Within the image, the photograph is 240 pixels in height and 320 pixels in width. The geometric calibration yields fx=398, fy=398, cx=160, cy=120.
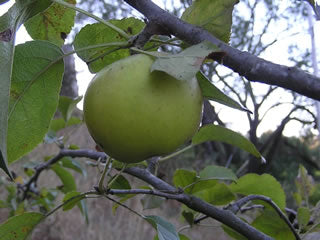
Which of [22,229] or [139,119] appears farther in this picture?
[22,229]

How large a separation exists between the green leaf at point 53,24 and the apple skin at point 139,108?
236 millimetres

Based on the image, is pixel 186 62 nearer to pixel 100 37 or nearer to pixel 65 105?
pixel 100 37

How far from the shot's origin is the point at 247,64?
0.35 m

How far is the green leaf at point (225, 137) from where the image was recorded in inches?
21.8

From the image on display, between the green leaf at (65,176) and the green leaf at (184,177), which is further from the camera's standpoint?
the green leaf at (65,176)

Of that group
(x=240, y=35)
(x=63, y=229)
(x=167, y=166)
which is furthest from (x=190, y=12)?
(x=167, y=166)

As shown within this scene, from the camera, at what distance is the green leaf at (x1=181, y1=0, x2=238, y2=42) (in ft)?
1.51

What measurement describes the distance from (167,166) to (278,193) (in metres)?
4.50

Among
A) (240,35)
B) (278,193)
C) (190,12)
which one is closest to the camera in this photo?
(190,12)

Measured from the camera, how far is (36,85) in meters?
0.52

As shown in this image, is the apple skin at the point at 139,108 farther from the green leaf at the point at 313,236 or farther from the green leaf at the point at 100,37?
the green leaf at the point at 313,236

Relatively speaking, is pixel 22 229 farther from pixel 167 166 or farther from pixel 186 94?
pixel 167 166

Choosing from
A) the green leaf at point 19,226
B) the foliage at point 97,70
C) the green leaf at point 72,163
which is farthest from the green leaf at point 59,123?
the green leaf at point 19,226

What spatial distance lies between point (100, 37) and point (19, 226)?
39cm
